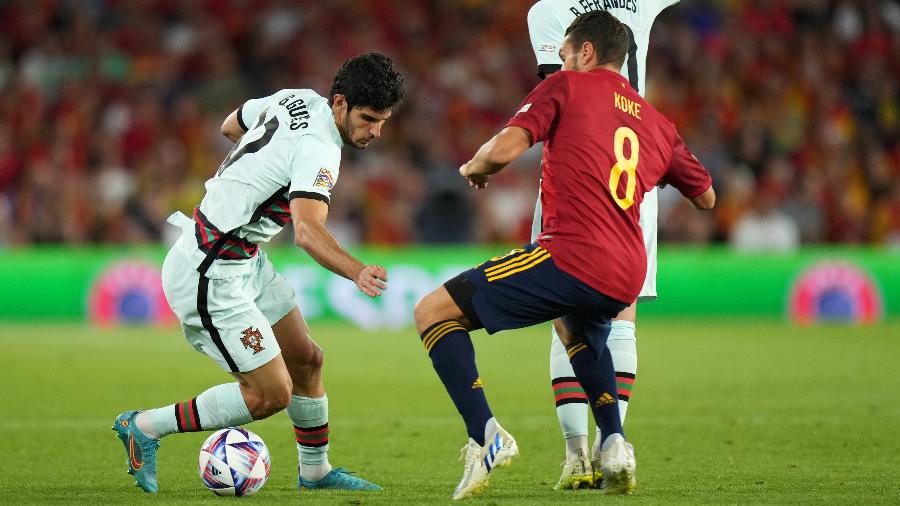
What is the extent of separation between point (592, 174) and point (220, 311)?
1.74m

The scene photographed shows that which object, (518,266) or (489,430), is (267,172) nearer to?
(518,266)

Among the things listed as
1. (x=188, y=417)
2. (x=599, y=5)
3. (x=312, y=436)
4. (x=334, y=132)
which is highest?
(x=599, y=5)

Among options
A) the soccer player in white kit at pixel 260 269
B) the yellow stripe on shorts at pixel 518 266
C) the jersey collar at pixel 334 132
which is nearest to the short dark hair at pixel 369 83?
the soccer player in white kit at pixel 260 269

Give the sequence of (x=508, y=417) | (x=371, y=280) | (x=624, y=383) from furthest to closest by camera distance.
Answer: (x=508, y=417) < (x=624, y=383) < (x=371, y=280)

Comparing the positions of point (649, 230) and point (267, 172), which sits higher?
point (267, 172)

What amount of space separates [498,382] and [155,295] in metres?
6.80

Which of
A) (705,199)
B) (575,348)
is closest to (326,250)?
(575,348)

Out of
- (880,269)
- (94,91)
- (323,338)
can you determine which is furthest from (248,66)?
(880,269)

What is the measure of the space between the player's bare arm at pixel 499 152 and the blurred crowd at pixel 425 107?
11.9 m

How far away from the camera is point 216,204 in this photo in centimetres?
576

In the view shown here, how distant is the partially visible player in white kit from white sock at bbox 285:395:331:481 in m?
1.10

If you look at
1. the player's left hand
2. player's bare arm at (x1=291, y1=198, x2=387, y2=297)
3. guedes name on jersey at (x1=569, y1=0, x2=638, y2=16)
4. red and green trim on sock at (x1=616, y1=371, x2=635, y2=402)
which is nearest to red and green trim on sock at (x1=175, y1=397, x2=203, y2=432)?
player's bare arm at (x1=291, y1=198, x2=387, y2=297)

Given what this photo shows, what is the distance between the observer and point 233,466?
223 inches

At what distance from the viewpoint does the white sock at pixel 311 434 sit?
19.9 ft
